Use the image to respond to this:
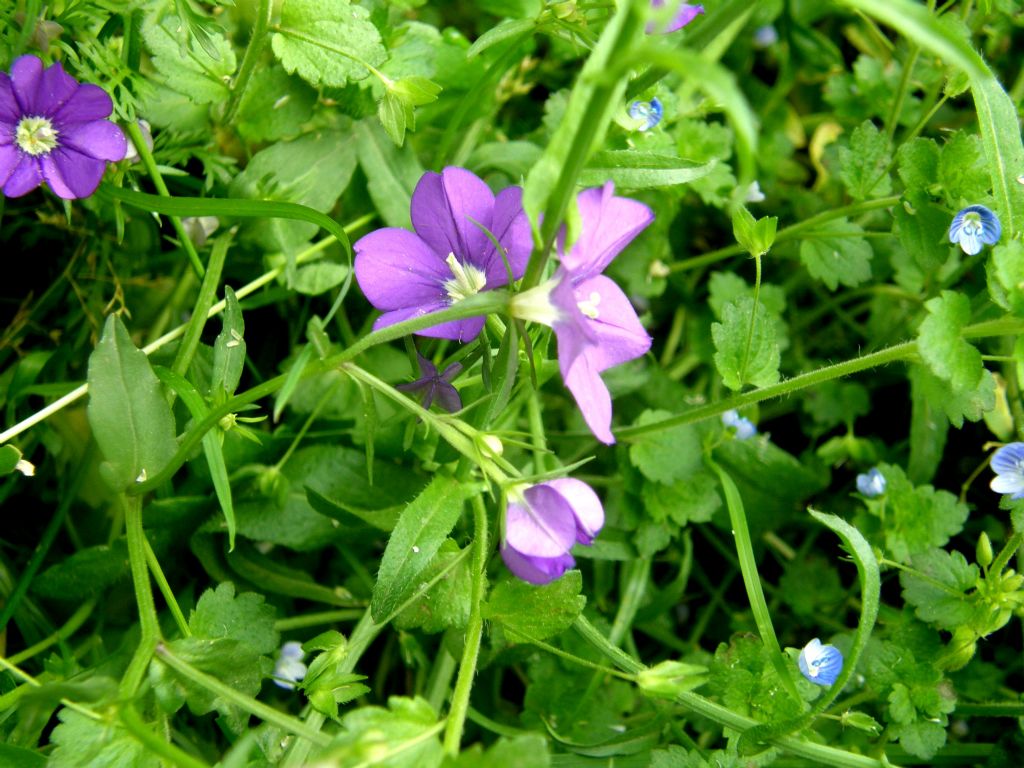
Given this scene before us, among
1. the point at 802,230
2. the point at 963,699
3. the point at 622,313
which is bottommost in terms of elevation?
the point at 963,699

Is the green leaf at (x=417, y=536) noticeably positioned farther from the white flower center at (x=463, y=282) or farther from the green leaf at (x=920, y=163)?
the green leaf at (x=920, y=163)

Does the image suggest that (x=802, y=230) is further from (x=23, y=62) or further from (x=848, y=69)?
(x=23, y=62)

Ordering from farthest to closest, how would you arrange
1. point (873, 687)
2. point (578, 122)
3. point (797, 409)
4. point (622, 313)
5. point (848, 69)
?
point (848, 69), point (797, 409), point (873, 687), point (622, 313), point (578, 122)

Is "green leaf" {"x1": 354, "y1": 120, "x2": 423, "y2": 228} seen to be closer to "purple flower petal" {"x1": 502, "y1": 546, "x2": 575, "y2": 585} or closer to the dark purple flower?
the dark purple flower

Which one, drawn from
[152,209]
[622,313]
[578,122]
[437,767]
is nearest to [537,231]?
[578,122]

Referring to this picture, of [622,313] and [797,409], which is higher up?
[622,313]

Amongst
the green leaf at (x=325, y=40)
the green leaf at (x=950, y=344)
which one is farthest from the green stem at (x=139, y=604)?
the green leaf at (x=950, y=344)
